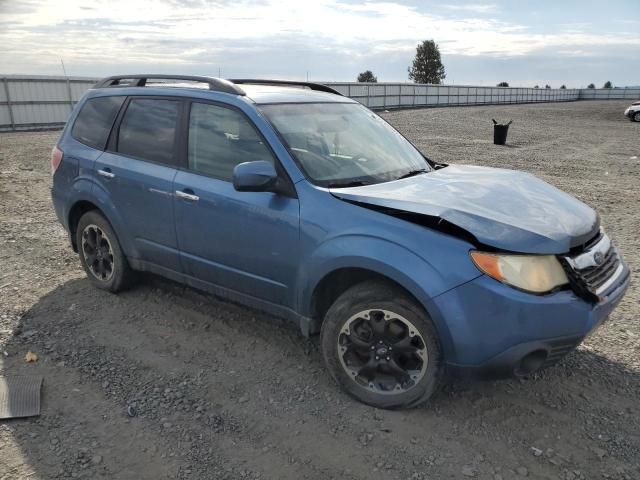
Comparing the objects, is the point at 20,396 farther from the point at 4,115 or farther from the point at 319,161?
the point at 4,115

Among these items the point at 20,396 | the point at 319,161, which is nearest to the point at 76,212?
the point at 20,396

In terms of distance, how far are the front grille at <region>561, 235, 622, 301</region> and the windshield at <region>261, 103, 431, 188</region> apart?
1.29 meters

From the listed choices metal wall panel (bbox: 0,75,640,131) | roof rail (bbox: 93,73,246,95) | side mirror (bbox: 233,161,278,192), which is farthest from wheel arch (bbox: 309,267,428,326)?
metal wall panel (bbox: 0,75,640,131)

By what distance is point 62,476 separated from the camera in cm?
273

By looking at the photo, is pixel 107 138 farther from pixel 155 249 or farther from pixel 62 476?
pixel 62 476

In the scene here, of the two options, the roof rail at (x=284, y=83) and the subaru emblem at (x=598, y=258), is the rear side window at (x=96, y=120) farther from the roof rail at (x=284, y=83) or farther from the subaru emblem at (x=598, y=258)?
the subaru emblem at (x=598, y=258)

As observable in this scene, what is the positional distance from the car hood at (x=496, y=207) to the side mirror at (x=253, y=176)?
1.37ft

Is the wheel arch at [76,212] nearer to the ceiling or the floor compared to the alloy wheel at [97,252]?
nearer to the ceiling

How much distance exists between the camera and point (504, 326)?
2.79 metres

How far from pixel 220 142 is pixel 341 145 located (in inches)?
33.7

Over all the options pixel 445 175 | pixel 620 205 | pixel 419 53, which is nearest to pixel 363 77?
pixel 419 53

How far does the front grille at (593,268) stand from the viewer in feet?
9.59

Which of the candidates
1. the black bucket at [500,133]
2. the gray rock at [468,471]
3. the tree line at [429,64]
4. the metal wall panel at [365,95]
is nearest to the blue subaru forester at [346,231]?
the gray rock at [468,471]

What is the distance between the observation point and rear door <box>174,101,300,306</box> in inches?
137
